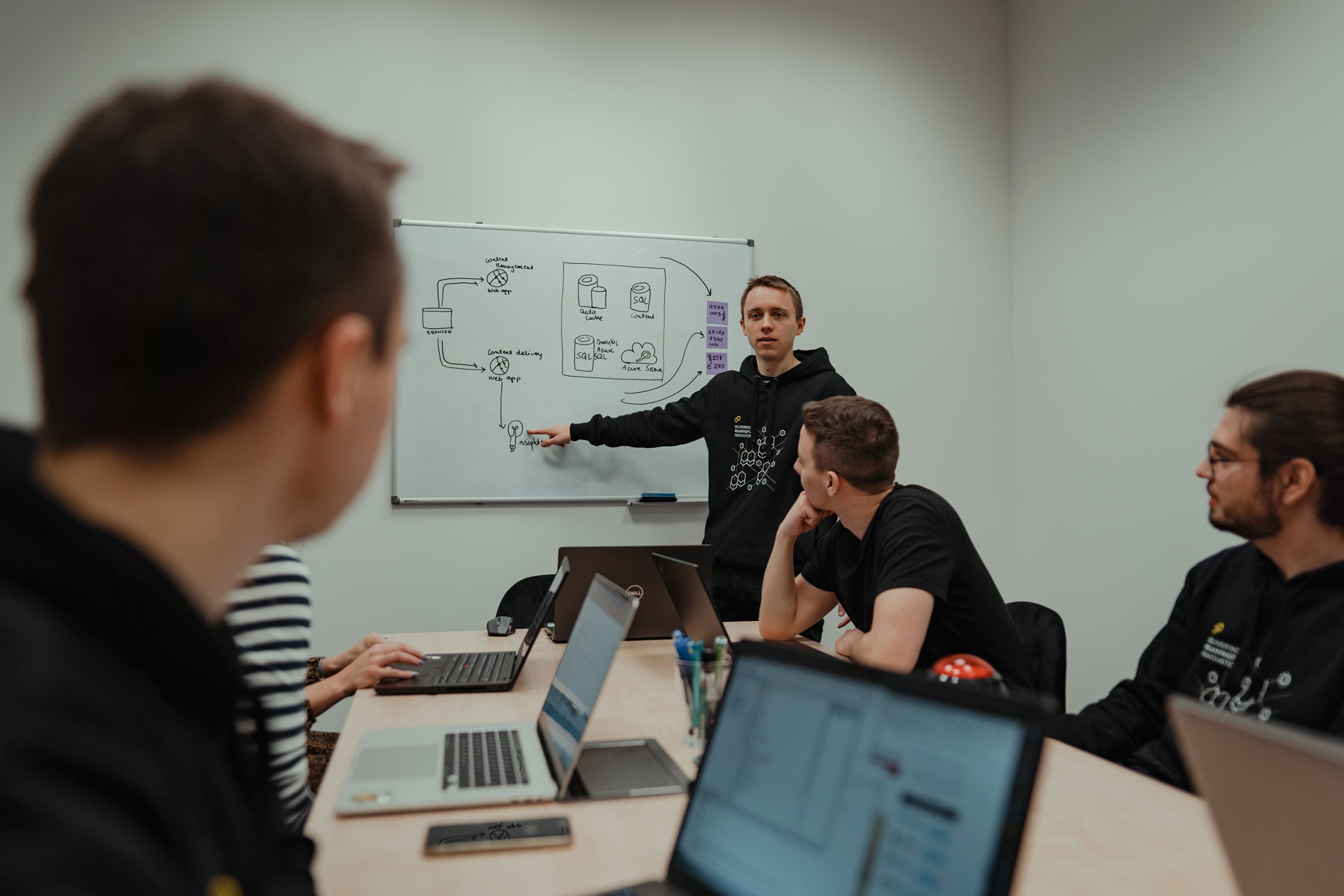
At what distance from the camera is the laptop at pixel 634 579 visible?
7.09 ft

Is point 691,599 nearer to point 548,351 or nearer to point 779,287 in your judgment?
point 779,287

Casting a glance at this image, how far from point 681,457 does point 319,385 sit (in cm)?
311

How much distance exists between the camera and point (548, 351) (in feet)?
11.6

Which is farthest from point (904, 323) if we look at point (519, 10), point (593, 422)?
point (519, 10)

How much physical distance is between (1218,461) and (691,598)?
3.69 ft

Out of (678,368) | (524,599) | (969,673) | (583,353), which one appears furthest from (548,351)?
(969,673)

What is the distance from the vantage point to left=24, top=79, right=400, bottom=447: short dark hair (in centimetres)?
52

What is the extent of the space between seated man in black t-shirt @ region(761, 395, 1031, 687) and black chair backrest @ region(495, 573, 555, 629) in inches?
34.0

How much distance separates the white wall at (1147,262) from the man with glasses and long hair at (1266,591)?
136 centimetres

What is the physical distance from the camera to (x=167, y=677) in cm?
51

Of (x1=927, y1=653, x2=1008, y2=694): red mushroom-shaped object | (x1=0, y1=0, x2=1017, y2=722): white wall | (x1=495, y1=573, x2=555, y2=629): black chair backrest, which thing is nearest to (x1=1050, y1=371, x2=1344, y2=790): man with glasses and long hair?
(x1=927, y1=653, x2=1008, y2=694): red mushroom-shaped object

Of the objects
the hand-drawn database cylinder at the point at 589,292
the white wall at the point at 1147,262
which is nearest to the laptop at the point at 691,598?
the hand-drawn database cylinder at the point at 589,292

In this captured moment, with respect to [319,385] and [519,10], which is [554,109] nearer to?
[519,10]

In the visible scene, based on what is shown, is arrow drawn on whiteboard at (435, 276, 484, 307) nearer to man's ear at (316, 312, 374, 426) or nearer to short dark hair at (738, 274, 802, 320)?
short dark hair at (738, 274, 802, 320)
